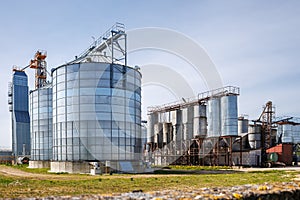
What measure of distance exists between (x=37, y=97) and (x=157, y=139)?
22887 mm

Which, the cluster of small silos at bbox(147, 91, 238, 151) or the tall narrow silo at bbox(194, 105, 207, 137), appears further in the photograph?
the tall narrow silo at bbox(194, 105, 207, 137)

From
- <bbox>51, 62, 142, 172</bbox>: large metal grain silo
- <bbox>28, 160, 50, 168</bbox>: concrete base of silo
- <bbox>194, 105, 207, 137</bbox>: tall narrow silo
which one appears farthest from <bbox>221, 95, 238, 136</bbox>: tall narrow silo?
<bbox>28, 160, 50, 168</bbox>: concrete base of silo

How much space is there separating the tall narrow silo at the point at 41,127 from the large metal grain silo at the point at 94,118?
16398 mm

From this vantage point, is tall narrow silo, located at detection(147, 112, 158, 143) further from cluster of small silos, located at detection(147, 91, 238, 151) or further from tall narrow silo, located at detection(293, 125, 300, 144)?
Answer: tall narrow silo, located at detection(293, 125, 300, 144)

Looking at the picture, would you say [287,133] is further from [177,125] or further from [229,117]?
[177,125]

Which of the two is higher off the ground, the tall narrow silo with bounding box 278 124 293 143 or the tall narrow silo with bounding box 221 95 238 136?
the tall narrow silo with bounding box 221 95 238 136

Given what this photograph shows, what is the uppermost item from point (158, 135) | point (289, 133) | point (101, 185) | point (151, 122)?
point (151, 122)

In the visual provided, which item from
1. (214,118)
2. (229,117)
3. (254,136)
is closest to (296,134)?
(254,136)

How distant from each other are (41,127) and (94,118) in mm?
23047

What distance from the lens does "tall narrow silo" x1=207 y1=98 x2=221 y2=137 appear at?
50.4 m

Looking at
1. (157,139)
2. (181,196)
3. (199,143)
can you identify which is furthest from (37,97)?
(181,196)

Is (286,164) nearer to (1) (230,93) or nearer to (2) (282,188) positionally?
(1) (230,93)

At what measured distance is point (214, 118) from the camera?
1996 inches

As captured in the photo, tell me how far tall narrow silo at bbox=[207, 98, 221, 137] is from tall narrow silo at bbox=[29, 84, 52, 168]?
25611mm
